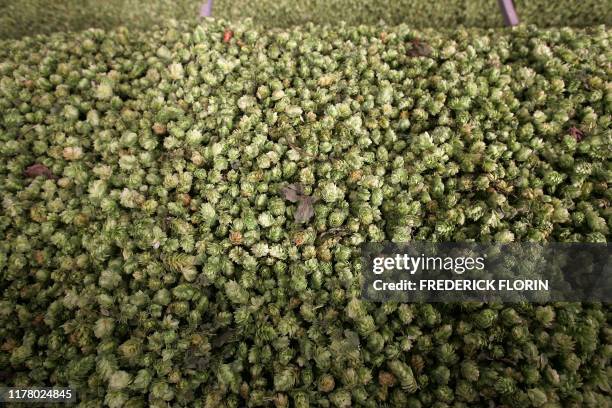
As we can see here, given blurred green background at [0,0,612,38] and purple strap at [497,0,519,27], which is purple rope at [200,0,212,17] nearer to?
blurred green background at [0,0,612,38]

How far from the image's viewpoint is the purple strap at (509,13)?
2977 mm

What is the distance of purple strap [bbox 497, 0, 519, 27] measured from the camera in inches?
117

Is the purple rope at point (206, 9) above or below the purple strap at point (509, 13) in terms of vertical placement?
above

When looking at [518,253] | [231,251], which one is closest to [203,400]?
[231,251]

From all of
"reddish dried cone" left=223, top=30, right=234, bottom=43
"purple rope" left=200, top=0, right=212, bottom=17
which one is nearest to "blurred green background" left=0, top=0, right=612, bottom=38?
"purple rope" left=200, top=0, right=212, bottom=17

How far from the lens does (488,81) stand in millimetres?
2049

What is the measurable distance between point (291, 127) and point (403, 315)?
103 cm

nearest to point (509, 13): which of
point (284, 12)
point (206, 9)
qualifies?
point (284, 12)

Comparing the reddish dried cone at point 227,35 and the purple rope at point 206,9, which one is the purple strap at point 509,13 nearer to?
the reddish dried cone at point 227,35

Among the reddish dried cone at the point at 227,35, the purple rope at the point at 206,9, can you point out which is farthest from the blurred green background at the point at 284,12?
the reddish dried cone at the point at 227,35

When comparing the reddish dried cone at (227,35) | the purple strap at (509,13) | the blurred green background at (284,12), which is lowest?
the reddish dried cone at (227,35)

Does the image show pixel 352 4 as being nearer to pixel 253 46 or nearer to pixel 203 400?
pixel 253 46

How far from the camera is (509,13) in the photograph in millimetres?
2996

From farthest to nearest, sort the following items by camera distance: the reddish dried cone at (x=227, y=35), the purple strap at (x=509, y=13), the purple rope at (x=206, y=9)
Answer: the purple rope at (x=206, y=9) → the purple strap at (x=509, y=13) → the reddish dried cone at (x=227, y=35)
